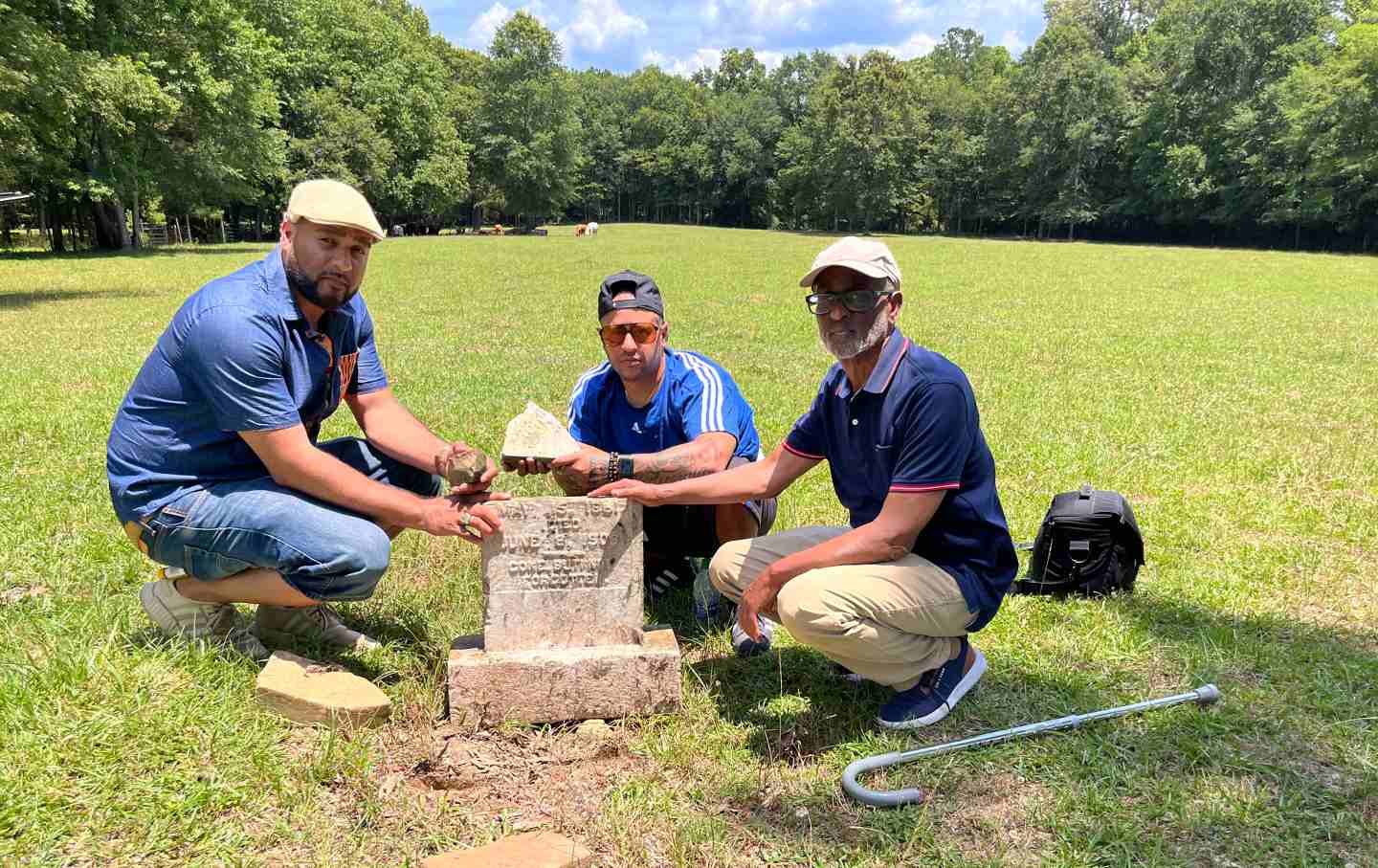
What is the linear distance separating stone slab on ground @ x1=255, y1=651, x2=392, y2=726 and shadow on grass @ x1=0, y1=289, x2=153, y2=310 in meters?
17.3

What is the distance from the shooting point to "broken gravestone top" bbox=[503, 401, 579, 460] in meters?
3.80

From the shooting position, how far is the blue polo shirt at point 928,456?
127 inches

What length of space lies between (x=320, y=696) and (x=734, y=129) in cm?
9433

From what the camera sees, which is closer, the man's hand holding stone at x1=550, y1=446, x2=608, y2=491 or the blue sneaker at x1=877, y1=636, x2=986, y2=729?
the blue sneaker at x1=877, y1=636, x2=986, y2=729

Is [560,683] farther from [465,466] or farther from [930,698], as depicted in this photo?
[930,698]

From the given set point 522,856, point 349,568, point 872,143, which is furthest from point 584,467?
point 872,143


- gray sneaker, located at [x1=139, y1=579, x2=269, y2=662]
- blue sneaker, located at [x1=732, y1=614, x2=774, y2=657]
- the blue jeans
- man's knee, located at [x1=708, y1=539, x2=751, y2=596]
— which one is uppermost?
the blue jeans

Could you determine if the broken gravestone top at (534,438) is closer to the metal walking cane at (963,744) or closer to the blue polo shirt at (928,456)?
the blue polo shirt at (928,456)

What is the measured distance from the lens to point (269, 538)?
11.3 ft

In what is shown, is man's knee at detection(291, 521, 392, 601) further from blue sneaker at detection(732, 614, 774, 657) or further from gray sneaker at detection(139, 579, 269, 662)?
blue sneaker at detection(732, 614, 774, 657)

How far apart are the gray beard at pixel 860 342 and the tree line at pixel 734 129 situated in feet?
53.5

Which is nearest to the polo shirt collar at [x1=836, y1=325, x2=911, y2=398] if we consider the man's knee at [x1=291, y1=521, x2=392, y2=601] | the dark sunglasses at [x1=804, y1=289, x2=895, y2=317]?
the dark sunglasses at [x1=804, y1=289, x2=895, y2=317]

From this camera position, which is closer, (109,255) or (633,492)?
(633,492)

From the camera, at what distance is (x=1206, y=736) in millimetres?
3471
